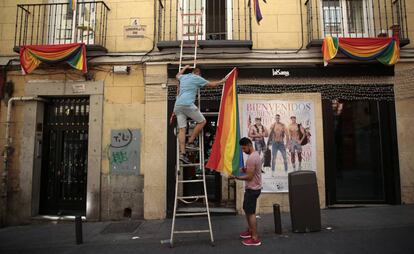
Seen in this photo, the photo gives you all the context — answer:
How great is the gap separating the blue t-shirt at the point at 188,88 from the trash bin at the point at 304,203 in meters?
2.71

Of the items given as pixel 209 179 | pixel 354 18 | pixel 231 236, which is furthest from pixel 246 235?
pixel 354 18

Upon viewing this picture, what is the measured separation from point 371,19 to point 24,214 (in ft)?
36.8

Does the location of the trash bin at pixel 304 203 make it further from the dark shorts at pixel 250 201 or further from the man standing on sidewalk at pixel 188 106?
the man standing on sidewalk at pixel 188 106

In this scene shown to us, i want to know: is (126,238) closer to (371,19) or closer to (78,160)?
(78,160)

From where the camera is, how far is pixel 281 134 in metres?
8.45

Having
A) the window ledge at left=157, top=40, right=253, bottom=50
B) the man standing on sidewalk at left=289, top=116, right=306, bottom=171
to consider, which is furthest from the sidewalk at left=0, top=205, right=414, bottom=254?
the window ledge at left=157, top=40, right=253, bottom=50

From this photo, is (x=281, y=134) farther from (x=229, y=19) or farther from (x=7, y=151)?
(x=7, y=151)

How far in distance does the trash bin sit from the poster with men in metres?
1.77

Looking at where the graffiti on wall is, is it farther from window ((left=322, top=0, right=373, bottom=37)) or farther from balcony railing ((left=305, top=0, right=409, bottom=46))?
window ((left=322, top=0, right=373, bottom=37))

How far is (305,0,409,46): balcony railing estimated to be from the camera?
8.60 meters

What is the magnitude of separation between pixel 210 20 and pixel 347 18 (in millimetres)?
3985

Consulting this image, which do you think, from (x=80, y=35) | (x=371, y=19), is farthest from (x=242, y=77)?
(x=80, y=35)

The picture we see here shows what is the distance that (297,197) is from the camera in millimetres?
6500

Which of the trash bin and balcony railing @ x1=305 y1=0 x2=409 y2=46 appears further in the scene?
balcony railing @ x1=305 y1=0 x2=409 y2=46
